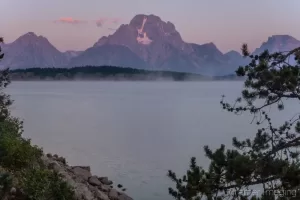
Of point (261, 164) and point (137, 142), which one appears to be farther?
point (137, 142)

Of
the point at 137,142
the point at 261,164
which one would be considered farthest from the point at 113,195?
the point at 137,142

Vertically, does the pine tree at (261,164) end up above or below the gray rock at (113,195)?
above

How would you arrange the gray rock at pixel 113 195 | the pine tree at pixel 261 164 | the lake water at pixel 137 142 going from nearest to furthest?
the pine tree at pixel 261 164 < the gray rock at pixel 113 195 < the lake water at pixel 137 142

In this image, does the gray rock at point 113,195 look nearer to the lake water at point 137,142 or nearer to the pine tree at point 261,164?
the lake water at point 137,142

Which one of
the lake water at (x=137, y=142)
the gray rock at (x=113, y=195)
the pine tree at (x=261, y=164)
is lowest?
the lake water at (x=137, y=142)

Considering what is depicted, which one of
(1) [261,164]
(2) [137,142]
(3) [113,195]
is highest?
(1) [261,164]

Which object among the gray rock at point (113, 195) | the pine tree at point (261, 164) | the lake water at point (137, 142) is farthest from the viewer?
the lake water at point (137, 142)

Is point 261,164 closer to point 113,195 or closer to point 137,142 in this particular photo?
point 113,195

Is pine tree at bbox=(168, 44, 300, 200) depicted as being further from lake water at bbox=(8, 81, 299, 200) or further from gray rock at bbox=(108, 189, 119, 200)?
lake water at bbox=(8, 81, 299, 200)

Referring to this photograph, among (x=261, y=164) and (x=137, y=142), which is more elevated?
(x=261, y=164)

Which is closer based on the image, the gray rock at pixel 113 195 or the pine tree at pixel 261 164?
the pine tree at pixel 261 164

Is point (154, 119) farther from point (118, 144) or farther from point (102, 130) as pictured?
point (118, 144)

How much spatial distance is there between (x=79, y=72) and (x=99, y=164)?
153 metres

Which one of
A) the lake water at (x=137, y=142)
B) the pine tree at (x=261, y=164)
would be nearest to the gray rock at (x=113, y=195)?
the lake water at (x=137, y=142)
